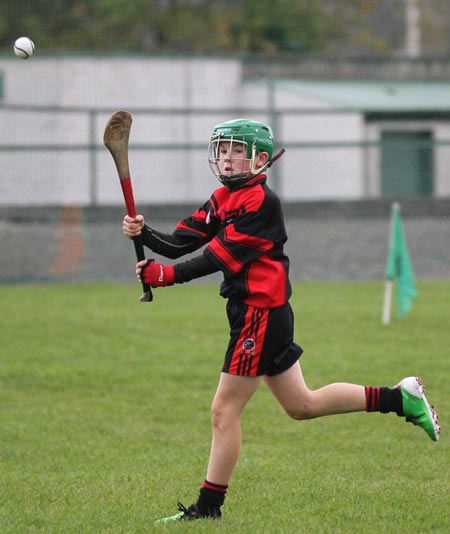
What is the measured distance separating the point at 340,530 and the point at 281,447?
1.79 m

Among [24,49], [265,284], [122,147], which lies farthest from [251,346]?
[24,49]

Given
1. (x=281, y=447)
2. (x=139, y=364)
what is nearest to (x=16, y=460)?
(x=281, y=447)

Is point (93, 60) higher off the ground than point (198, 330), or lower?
higher

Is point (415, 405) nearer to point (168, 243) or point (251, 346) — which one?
point (251, 346)

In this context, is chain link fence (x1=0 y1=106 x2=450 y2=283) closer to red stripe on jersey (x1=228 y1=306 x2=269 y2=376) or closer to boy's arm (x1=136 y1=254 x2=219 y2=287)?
boy's arm (x1=136 y1=254 x2=219 y2=287)

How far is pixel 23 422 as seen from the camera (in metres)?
6.96

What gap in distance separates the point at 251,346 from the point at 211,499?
72 centimetres

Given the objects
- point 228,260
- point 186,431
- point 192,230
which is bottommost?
point 186,431

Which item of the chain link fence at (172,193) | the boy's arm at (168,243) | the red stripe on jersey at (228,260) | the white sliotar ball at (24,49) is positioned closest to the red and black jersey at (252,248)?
the red stripe on jersey at (228,260)

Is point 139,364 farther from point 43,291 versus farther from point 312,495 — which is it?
point 43,291

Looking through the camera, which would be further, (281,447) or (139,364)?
(139,364)

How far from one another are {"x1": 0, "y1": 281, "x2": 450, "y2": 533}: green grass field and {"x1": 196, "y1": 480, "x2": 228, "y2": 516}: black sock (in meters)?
0.09

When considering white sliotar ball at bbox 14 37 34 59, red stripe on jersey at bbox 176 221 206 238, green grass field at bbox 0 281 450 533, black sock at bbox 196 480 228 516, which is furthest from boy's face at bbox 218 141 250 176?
white sliotar ball at bbox 14 37 34 59

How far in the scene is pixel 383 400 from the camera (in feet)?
16.2
